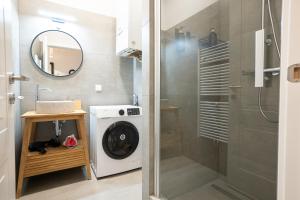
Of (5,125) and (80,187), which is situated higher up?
(5,125)

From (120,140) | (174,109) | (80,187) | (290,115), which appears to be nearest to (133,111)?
(120,140)

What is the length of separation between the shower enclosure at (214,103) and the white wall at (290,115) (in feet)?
2.62

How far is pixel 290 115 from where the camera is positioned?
495 mm

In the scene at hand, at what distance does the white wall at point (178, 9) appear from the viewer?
1.35 meters

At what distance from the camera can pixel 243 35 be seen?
140 cm

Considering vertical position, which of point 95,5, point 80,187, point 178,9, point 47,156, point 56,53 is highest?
point 95,5

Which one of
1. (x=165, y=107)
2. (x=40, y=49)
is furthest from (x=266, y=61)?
(x=40, y=49)

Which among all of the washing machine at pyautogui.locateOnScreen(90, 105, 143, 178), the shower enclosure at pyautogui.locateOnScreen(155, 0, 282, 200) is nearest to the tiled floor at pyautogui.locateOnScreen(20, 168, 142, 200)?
the washing machine at pyautogui.locateOnScreen(90, 105, 143, 178)

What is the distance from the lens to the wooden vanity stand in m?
1.69

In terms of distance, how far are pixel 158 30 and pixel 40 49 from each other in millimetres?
1664

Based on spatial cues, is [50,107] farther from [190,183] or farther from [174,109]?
[190,183]

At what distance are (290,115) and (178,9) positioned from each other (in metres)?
1.23

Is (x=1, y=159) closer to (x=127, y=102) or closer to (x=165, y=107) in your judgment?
(x=165, y=107)

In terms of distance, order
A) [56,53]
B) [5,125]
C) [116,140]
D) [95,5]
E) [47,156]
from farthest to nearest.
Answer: [95,5] → [56,53] → [116,140] → [47,156] → [5,125]
